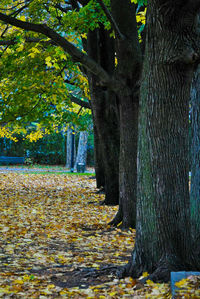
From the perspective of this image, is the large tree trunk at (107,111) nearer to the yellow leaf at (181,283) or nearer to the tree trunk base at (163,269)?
the tree trunk base at (163,269)

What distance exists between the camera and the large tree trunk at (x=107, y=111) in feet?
38.0

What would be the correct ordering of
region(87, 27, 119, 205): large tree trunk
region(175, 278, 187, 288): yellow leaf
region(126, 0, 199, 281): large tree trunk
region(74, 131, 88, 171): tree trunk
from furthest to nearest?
region(74, 131, 88, 171): tree trunk, region(87, 27, 119, 205): large tree trunk, region(126, 0, 199, 281): large tree trunk, region(175, 278, 187, 288): yellow leaf

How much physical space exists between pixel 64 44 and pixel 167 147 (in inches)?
160

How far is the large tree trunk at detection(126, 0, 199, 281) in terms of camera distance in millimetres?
4734

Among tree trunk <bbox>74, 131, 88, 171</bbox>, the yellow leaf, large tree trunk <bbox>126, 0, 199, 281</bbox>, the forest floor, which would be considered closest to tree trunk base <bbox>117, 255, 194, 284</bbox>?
large tree trunk <bbox>126, 0, 199, 281</bbox>

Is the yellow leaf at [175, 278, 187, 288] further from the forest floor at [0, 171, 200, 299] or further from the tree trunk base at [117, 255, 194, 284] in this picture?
the tree trunk base at [117, 255, 194, 284]

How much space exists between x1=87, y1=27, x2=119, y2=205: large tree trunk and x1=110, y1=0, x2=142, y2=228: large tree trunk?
310 cm

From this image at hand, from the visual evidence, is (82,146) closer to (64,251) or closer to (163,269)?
(64,251)

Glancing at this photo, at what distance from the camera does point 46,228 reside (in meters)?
8.39

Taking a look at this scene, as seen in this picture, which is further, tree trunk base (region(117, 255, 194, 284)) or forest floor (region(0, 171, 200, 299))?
tree trunk base (region(117, 255, 194, 284))

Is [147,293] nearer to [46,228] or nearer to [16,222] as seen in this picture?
[46,228]

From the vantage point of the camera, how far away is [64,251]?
21.3ft

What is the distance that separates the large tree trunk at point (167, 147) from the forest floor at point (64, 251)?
43 cm

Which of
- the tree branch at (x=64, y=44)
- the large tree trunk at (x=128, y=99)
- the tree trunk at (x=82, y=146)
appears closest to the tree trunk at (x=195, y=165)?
the large tree trunk at (x=128, y=99)
